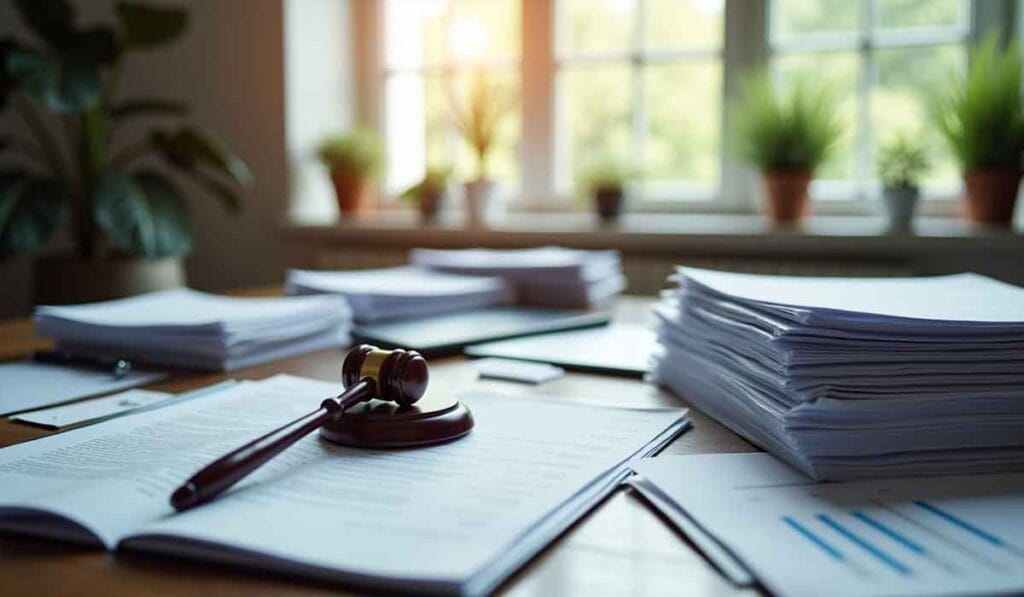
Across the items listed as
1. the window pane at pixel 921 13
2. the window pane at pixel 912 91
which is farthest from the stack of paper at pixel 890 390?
the window pane at pixel 921 13

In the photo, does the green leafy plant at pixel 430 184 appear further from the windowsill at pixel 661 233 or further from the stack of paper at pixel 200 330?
the stack of paper at pixel 200 330

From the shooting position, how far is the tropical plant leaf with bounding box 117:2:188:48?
263 centimetres

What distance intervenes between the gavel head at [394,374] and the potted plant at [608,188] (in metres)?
1.90

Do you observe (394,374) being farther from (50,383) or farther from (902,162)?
(902,162)

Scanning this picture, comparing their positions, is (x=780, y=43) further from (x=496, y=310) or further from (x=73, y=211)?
(x=73, y=211)

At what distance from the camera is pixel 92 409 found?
0.88 meters

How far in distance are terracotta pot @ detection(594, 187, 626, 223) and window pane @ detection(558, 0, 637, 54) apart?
0.52m

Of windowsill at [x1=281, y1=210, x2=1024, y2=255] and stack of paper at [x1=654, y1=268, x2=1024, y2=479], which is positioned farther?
windowsill at [x1=281, y1=210, x2=1024, y2=255]

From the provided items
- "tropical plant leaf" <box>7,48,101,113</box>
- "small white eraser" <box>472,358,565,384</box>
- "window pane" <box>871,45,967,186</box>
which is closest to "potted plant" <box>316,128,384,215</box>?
"tropical plant leaf" <box>7,48,101,113</box>

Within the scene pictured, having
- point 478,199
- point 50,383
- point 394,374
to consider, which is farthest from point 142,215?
point 394,374

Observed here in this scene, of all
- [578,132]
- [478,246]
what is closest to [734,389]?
[478,246]

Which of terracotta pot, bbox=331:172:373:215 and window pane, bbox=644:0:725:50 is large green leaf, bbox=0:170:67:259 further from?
window pane, bbox=644:0:725:50

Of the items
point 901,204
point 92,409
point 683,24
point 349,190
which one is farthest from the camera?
point 349,190

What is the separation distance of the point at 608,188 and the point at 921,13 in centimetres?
94
